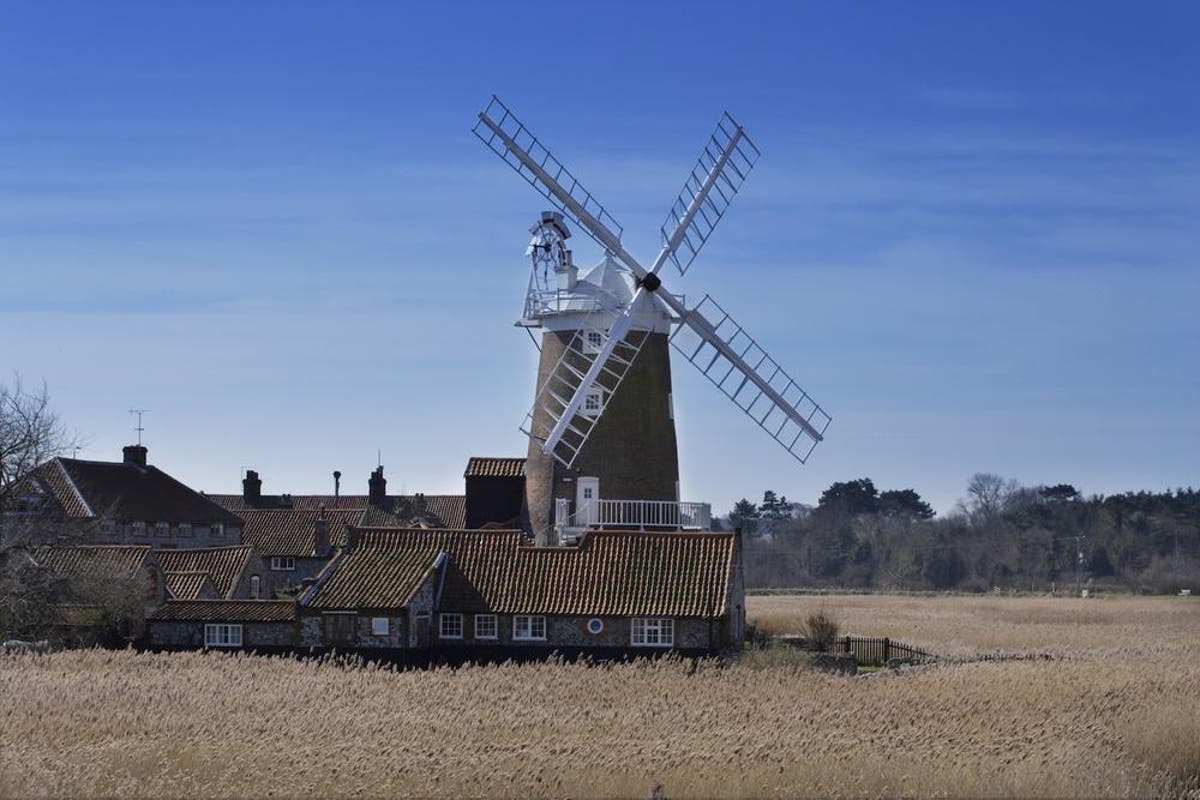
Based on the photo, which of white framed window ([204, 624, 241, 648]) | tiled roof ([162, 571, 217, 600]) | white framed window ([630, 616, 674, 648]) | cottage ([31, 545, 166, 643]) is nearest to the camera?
white framed window ([630, 616, 674, 648])

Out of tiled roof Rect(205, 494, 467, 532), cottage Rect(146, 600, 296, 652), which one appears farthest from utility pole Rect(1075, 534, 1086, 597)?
cottage Rect(146, 600, 296, 652)

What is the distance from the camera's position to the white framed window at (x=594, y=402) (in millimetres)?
40562

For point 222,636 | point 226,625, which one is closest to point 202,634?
point 222,636

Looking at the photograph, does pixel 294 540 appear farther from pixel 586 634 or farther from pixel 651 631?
pixel 651 631

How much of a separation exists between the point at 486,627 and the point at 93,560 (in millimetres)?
10656

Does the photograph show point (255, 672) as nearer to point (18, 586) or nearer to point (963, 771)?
point (18, 586)

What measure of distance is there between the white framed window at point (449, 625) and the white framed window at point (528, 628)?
4.08ft

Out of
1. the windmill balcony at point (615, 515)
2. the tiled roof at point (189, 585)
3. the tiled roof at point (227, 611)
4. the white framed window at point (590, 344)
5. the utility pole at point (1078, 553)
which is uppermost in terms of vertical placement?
the white framed window at point (590, 344)

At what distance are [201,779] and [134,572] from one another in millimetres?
22987

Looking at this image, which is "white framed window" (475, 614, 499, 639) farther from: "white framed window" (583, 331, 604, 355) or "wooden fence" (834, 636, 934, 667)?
"wooden fence" (834, 636, 934, 667)

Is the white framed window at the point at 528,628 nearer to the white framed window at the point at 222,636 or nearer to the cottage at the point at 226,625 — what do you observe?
the cottage at the point at 226,625

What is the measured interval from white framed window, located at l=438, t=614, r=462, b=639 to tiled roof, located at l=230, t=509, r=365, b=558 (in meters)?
23.9

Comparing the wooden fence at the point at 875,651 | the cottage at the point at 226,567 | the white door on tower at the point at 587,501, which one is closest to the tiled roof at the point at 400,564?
the white door on tower at the point at 587,501

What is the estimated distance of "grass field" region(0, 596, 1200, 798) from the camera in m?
17.9
